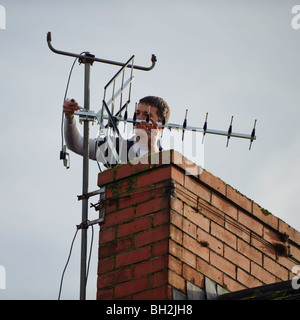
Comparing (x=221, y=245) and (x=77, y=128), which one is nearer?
(x=221, y=245)

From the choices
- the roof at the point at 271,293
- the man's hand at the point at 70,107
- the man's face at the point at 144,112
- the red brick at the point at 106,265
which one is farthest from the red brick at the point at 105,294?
the man's face at the point at 144,112

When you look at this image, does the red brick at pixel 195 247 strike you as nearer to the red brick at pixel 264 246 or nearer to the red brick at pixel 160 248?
the red brick at pixel 160 248

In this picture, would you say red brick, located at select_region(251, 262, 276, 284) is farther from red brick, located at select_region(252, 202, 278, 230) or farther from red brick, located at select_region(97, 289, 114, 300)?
red brick, located at select_region(97, 289, 114, 300)

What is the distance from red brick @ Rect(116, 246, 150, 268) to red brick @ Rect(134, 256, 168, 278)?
42 millimetres

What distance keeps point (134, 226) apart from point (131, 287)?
0.43 meters

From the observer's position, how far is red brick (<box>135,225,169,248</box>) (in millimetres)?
7316

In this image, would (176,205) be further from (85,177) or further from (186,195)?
(85,177)

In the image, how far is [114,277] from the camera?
7438 millimetres

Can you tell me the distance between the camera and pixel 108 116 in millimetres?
8516

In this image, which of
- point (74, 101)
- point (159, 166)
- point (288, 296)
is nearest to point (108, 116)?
point (74, 101)

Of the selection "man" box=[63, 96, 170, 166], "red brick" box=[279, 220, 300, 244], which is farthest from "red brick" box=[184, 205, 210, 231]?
"man" box=[63, 96, 170, 166]
